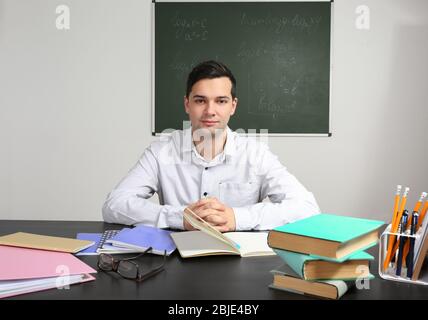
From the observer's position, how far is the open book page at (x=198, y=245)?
1.18 metres

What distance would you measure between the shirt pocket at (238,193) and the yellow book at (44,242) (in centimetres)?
83

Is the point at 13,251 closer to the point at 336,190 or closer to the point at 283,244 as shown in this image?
the point at 283,244

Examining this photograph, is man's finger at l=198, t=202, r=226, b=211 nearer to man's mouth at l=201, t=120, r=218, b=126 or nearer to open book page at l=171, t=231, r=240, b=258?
open book page at l=171, t=231, r=240, b=258

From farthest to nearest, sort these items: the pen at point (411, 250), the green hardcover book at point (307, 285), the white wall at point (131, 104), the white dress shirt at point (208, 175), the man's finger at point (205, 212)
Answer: the white wall at point (131, 104), the white dress shirt at point (208, 175), the man's finger at point (205, 212), the pen at point (411, 250), the green hardcover book at point (307, 285)

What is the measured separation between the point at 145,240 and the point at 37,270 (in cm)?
34

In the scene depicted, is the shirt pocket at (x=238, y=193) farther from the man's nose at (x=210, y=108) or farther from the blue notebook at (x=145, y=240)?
the blue notebook at (x=145, y=240)

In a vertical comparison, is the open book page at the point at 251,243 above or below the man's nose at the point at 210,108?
below

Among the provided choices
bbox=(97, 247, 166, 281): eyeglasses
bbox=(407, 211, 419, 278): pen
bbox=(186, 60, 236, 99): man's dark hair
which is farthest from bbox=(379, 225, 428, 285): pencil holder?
bbox=(186, 60, 236, 99): man's dark hair

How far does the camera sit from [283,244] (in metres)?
0.97

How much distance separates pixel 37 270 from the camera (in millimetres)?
1021

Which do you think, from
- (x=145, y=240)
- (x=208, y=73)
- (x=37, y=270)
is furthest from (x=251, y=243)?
(x=208, y=73)

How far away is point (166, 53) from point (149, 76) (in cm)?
20

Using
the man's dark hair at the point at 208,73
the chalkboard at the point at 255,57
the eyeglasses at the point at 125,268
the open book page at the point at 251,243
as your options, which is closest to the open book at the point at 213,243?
the open book page at the point at 251,243

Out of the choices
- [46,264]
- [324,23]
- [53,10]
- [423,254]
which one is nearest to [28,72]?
[53,10]
